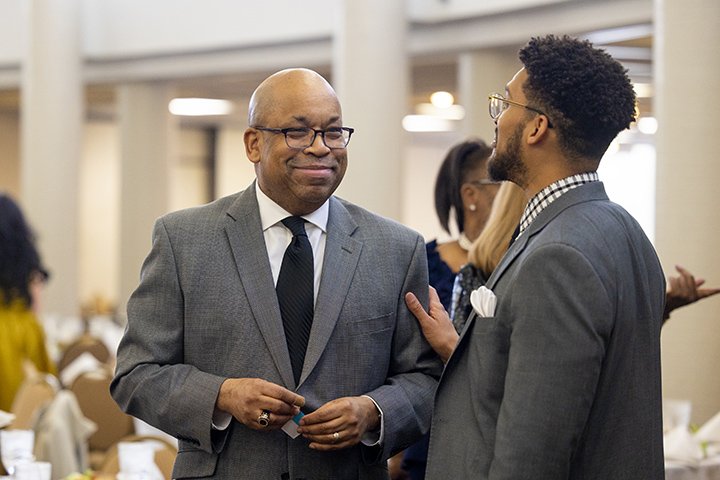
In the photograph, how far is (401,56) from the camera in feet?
32.6

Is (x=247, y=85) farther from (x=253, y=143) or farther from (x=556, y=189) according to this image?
(x=556, y=189)

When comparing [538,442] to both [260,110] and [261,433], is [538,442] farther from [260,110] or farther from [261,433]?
[260,110]

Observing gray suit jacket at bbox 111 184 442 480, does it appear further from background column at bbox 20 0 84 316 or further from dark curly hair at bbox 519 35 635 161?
background column at bbox 20 0 84 316

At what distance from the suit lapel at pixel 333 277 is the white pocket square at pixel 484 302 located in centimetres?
48

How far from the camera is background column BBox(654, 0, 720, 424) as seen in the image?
22.0ft

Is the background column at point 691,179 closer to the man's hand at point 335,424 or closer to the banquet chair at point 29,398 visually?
the banquet chair at point 29,398

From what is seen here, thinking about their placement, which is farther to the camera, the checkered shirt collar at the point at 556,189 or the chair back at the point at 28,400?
the chair back at the point at 28,400

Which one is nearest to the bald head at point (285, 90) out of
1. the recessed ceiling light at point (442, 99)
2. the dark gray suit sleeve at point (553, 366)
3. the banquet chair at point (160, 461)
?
the dark gray suit sleeve at point (553, 366)

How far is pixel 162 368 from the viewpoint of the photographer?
2.68 metres

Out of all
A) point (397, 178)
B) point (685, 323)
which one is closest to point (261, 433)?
point (685, 323)

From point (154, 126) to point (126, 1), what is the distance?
1.45 metres

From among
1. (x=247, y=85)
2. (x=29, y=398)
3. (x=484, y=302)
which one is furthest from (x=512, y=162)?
(x=247, y=85)

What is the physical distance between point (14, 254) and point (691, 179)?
152 inches

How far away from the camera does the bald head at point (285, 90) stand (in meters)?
2.73
